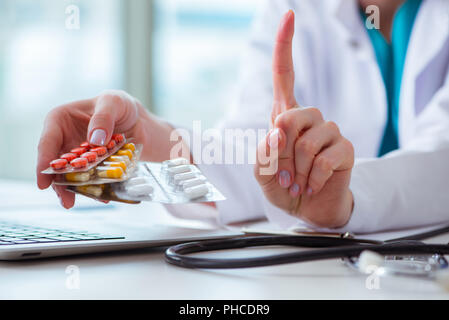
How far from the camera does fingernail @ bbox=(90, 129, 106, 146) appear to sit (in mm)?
404

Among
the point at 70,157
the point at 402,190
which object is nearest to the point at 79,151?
the point at 70,157

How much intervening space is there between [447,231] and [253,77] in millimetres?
397

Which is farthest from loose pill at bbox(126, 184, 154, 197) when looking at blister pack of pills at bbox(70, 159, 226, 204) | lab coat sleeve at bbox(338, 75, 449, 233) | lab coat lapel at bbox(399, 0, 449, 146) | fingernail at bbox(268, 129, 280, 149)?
lab coat lapel at bbox(399, 0, 449, 146)

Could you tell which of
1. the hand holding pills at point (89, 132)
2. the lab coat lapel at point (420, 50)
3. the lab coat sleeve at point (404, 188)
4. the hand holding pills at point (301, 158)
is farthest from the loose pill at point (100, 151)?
the lab coat lapel at point (420, 50)

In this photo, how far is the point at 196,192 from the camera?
1.19ft

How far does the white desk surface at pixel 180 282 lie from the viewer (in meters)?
0.28

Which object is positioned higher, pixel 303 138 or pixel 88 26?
pixel 88 26

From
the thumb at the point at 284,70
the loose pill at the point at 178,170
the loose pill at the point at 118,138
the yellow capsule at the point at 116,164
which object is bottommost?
the loose pill at the point at 178,170

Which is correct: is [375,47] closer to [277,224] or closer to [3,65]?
[277,224]

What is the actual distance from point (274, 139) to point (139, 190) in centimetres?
11

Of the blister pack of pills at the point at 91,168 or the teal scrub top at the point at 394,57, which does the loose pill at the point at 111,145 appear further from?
the teal scrub top at the point at 394,57

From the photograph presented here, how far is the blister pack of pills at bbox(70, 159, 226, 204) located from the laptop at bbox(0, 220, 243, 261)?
32mm
